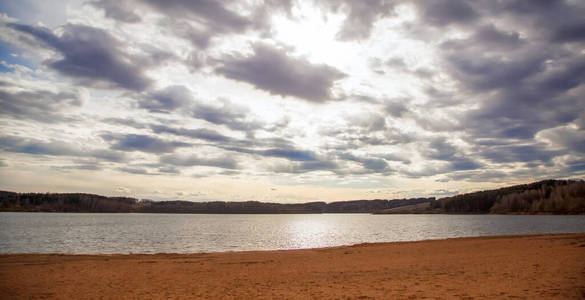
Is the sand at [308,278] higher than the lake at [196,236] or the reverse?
higher

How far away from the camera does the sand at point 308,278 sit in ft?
58.6

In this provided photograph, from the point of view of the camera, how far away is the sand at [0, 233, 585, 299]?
17875mm

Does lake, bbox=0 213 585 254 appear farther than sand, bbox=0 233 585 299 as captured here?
Yes

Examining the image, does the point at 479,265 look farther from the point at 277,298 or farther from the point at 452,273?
the point at 277,298

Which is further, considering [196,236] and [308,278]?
[196,236]

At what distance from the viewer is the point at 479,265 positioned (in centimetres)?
2581

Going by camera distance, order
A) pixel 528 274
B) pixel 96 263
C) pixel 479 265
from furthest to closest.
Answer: pixel 96 263
pixel 479 265
pixel 528 274

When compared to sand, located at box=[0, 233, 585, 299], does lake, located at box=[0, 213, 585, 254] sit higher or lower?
lower

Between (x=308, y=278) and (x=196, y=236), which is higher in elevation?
(x=308, y=278)

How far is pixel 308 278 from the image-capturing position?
23.3 m

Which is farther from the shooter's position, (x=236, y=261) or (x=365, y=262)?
(x=236, y=261)

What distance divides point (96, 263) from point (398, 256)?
94.1ft

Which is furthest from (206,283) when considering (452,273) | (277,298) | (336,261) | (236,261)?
(452,273)

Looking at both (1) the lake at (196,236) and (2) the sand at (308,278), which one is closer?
(2) the sand at (308,278)
